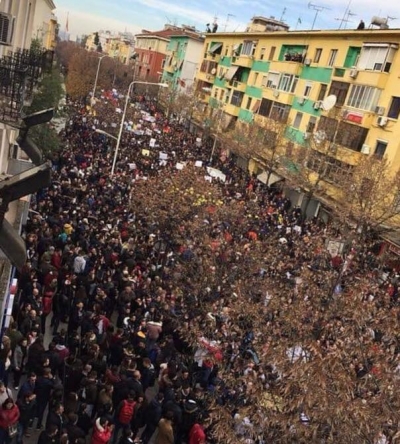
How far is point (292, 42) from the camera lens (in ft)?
139

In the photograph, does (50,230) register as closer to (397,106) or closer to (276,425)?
(276,425)

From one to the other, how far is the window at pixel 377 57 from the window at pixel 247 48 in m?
19.3

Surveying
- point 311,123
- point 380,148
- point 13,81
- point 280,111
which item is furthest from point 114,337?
point 280,111

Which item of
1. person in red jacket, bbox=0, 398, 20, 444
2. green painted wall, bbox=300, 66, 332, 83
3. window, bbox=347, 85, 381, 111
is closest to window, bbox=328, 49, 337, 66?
green painted wall, bbox=300, 66, 332, 83

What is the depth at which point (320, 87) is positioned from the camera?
3719 centimetres

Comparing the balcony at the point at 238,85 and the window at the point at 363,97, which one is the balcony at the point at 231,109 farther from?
the window at the point at 363,97

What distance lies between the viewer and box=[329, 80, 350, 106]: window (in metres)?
33.3

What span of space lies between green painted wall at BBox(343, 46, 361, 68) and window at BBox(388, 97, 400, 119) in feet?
20.0

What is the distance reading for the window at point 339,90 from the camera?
33.3 m

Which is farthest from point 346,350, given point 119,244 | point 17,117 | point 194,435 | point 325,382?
point 119,244

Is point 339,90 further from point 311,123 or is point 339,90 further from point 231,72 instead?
point 231,72

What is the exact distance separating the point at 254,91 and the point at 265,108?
4.44m

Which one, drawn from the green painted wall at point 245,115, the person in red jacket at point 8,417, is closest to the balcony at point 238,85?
the green painted wall at point 245,115

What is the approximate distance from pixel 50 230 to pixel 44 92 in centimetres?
1033
